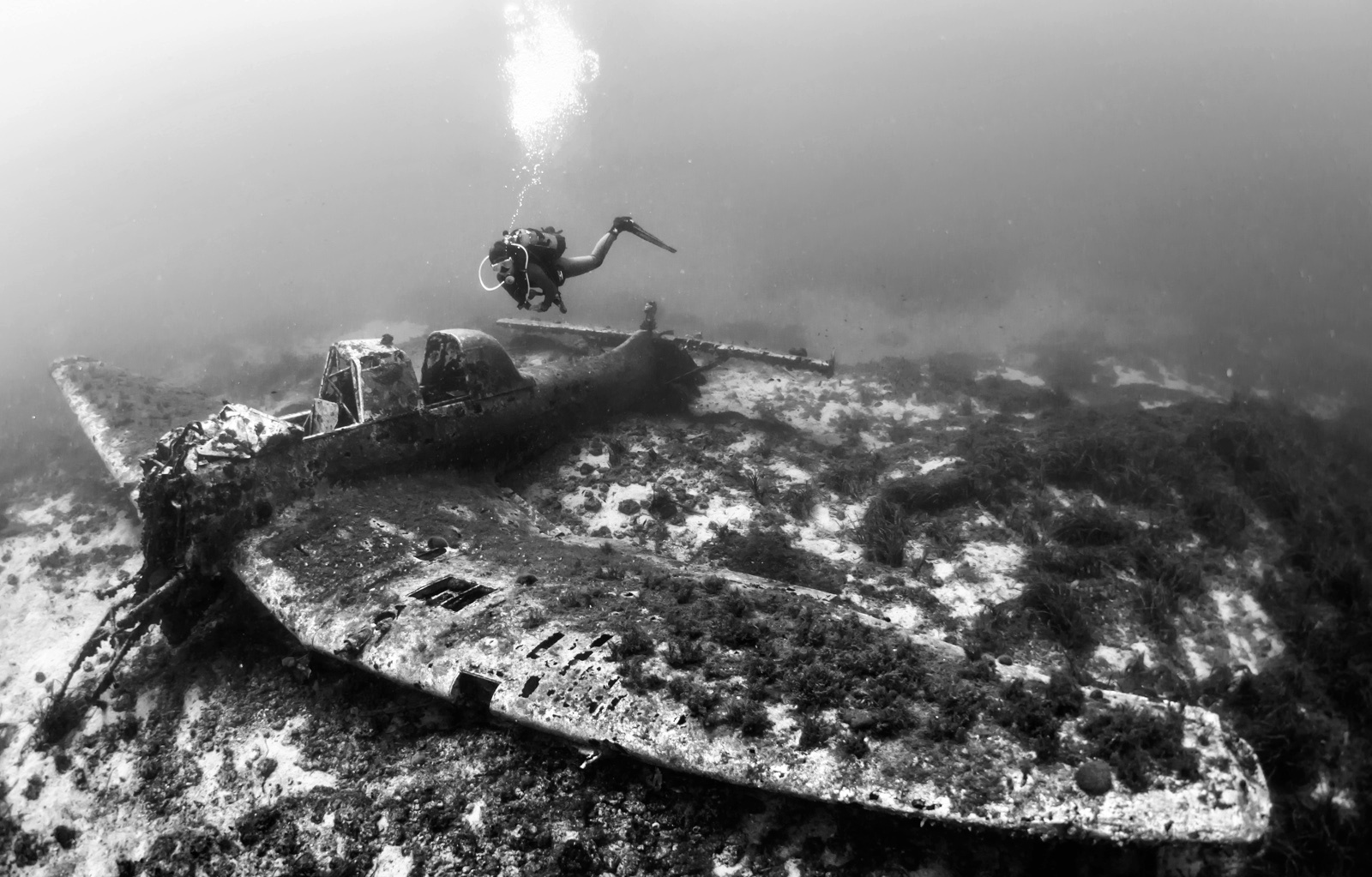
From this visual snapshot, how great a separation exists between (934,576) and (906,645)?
433cm

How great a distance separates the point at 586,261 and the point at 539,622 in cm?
811

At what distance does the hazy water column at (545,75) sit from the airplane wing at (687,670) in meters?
101

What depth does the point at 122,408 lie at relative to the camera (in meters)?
10.4

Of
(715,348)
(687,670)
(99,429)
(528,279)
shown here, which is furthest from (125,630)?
(715,348)

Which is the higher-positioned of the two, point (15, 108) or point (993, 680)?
point (15, 108)

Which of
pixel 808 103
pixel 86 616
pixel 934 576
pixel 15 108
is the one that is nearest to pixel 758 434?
pixel 934 576

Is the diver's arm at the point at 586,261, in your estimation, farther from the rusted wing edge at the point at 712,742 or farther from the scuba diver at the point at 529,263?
the rusted wing edge at the point at 712,742

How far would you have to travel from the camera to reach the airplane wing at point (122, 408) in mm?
9148

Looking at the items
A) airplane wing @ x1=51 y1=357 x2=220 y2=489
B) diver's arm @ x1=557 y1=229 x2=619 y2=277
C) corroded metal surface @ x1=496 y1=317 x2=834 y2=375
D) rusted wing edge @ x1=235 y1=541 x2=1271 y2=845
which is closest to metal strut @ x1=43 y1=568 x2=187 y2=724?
rusted wing edge @ x1=235 y1=541 x2=1271 y2=845

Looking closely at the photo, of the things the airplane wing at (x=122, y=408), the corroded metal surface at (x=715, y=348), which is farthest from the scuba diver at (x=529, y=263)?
the airplane wing at (x=122, y=408)

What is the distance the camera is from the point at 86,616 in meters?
7.98

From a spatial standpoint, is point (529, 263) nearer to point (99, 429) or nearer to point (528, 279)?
point (528, 279)

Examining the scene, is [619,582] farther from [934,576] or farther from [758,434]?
[758,434]

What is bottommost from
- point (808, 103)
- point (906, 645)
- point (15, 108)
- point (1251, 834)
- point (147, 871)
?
point (147, 871)
